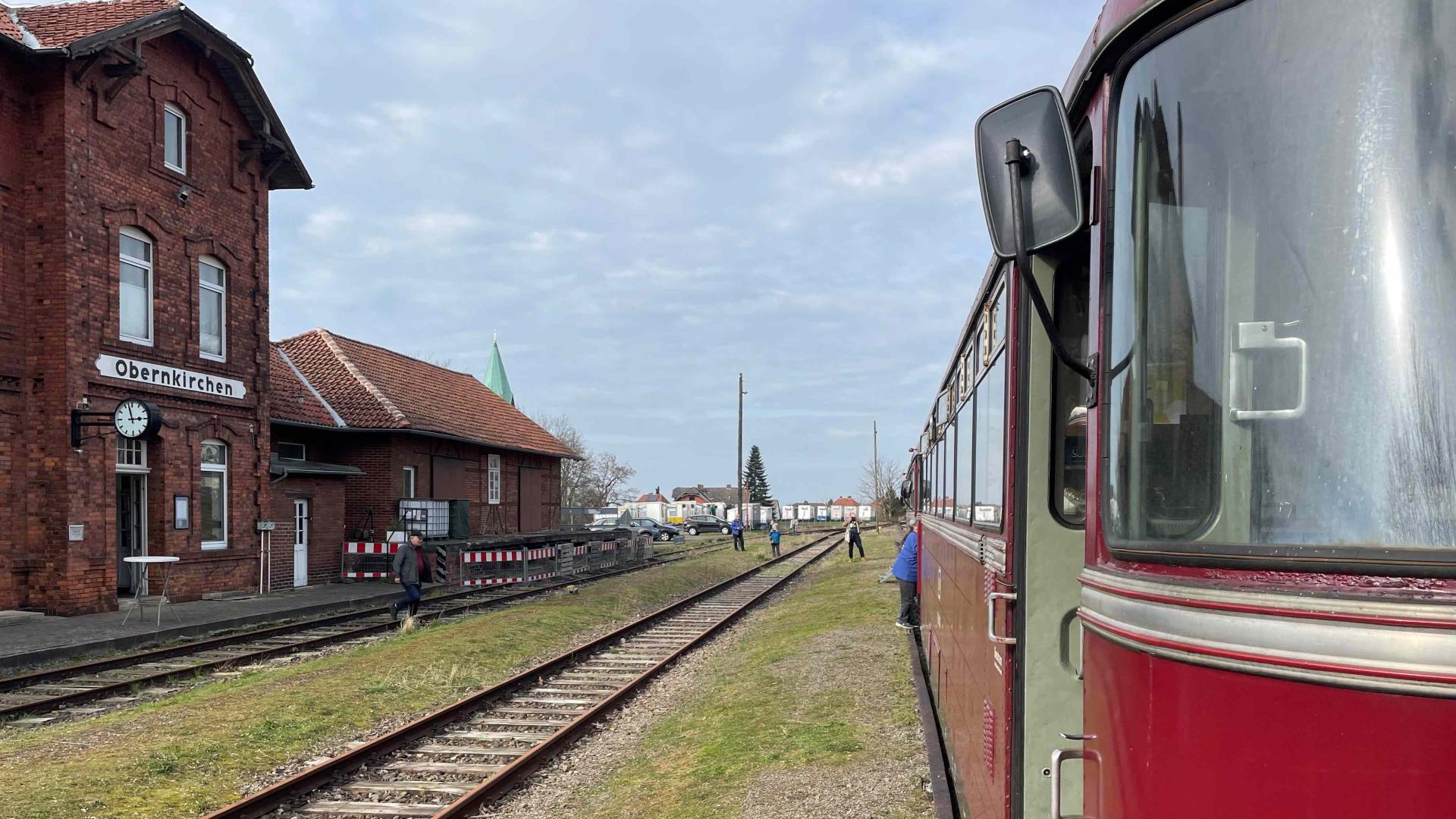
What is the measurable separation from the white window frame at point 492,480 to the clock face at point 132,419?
54.5 ft

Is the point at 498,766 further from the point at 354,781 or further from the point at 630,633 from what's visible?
the point at 630,633

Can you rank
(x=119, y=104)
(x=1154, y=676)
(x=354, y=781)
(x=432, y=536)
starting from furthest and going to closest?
(x=432, y=536) → (x=119, y=104) → (x=354, y=781) → (x=1154, y=676)

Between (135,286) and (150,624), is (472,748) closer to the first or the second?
(150,624)

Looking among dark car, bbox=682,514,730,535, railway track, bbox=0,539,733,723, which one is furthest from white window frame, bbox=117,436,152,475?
dark car, bbox=682,514,730,535

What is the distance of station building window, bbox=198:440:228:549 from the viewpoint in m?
20.5

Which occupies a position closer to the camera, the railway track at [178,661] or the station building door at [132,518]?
the railway track at [178,661]

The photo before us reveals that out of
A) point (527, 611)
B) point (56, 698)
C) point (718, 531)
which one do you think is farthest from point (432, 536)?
point (718, 531)

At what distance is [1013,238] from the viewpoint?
2.39 m

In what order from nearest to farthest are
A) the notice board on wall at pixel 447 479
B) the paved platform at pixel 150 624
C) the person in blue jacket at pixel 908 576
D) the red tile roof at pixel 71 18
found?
the paved platform at pixel 150 624, the person in blue jacket at pixel 908 576, the red tile roof at pixel 71 18, the notice board on wall at pixel 447 479

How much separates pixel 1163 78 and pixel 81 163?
63.8 ft

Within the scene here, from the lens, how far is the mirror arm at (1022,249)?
7.36 ft

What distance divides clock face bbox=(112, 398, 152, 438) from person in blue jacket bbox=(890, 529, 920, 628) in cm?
1241

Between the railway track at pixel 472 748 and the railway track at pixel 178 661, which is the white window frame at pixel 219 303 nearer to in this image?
the railway track at pixel 178 661

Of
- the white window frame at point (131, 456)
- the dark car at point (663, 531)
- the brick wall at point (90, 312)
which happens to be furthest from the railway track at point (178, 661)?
the dark car at point (663, 531)
